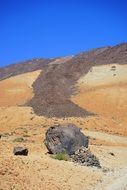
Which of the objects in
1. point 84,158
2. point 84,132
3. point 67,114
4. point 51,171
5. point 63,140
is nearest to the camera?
point 51,171

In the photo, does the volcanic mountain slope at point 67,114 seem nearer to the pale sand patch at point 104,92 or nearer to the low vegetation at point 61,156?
the pale sand patch at point 104,92

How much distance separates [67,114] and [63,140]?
2621 centimetres

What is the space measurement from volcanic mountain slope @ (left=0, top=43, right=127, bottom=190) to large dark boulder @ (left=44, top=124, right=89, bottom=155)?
2.25 ft

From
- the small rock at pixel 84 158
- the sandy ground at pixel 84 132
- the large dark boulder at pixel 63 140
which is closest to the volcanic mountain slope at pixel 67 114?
the sandy ground at pixel 84 132

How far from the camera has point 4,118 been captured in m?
53.8

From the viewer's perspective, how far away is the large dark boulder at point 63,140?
27250 mm

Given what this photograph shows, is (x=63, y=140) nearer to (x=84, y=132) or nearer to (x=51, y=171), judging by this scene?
(x=51, y=171)

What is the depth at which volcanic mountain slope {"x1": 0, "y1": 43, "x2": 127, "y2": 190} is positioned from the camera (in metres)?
Answer: 21.6

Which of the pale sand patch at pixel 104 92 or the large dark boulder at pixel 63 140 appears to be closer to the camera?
the large dark boulder at pixel 63 140

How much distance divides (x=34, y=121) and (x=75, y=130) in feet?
74.7

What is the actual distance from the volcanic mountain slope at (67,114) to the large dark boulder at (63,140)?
68 cm

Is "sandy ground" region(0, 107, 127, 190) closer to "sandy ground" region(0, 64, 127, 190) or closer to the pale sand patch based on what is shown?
"sandy ground" region(0, 64, 127, 190)

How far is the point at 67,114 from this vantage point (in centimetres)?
5347

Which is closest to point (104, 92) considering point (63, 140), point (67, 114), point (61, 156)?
point (67, 114)
